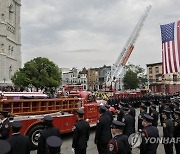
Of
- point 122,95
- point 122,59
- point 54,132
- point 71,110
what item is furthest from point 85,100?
point 122,59

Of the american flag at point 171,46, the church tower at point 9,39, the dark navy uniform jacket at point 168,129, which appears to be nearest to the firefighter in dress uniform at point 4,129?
the dark navy uniform jacket at point 168,129

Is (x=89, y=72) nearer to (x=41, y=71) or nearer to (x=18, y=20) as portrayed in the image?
(x=18, y=20)

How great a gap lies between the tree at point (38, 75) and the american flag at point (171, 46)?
107 feet

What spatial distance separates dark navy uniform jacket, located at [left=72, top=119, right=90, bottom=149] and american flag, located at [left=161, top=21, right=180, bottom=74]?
8903 mm

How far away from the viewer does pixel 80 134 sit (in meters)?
6.73

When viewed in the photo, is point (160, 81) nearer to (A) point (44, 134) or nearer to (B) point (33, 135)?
(B) point (33, 135)

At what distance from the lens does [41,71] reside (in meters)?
45.8

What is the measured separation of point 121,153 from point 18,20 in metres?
57.5

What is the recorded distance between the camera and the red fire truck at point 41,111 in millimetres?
8867

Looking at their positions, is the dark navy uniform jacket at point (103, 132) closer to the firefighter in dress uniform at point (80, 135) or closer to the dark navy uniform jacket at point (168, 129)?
the firefighter in dress uniform at point (80, 135)

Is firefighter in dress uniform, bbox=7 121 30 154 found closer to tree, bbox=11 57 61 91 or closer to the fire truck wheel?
the fire truck wheel

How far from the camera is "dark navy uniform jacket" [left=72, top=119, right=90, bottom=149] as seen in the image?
6664mm

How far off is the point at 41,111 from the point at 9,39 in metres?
45.7

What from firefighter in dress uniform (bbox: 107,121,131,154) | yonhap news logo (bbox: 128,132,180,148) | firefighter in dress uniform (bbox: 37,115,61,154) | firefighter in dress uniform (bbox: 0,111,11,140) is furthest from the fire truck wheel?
firefighter in dress uniform (bbox: 107,121,131,154)
